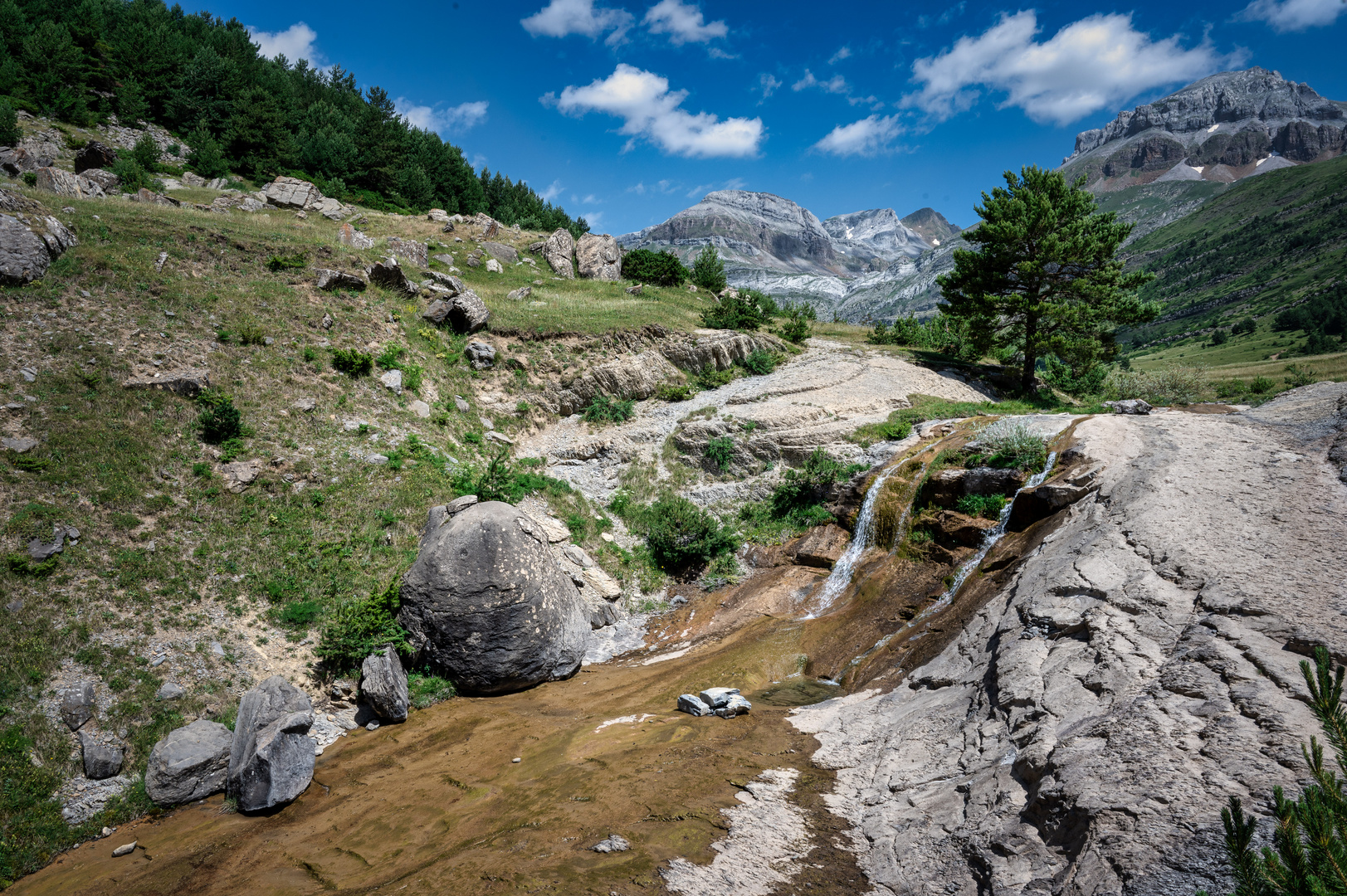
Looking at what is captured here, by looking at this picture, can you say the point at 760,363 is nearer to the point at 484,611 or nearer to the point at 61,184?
the point at 484,611

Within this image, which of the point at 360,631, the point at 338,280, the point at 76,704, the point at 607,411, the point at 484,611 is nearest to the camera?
the point at 76,704

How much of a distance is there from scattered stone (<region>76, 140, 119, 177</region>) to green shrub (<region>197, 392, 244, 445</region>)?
30.3m

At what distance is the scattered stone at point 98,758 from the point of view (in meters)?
9.73

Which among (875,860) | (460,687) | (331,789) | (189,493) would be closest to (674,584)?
(460,687)

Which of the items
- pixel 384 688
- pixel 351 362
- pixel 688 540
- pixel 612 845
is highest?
pixel 351 362

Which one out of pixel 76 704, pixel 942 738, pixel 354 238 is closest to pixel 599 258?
pixel 354 238

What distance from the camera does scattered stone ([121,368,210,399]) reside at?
16.0 meters

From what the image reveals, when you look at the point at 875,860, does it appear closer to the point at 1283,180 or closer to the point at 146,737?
the point at 146,737

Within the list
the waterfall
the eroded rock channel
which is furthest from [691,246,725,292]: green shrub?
the eroded rock channel

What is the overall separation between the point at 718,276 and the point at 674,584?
1285 inches

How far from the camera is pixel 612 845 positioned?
24.1 ft

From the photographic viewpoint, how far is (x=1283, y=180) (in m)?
193

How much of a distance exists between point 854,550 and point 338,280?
81.2 ft

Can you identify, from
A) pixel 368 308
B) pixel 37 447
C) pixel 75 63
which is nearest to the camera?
pixel 37 447
